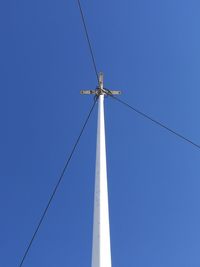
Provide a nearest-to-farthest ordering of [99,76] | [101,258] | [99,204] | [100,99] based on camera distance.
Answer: [101,258] < [99,204] < [100,99] < [99,76]

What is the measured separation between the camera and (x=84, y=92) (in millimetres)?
19016

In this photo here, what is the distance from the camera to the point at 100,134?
42.8 ft

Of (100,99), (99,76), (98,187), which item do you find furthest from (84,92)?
(98,187)

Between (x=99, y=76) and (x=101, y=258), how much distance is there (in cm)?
1120

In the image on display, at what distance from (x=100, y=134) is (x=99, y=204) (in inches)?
147

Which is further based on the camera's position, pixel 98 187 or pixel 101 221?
pixel 98 187

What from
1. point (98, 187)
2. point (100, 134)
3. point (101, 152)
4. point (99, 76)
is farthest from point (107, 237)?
point (99, 76)

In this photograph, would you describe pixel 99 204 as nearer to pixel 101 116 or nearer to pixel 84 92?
pixel 101 116

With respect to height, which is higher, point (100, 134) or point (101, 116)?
point (101, 116)

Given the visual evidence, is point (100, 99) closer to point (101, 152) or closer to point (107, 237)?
point (101, 152)

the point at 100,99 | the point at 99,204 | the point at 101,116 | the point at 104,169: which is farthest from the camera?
the point at 100,99

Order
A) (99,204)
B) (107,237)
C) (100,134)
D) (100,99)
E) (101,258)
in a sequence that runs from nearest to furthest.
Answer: (101,258) → (107,237) → (99,204) → (100,134) → (100,99)

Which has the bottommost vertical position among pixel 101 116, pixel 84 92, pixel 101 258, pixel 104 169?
pixel 101 258

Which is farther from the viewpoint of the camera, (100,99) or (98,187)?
(100,99)
